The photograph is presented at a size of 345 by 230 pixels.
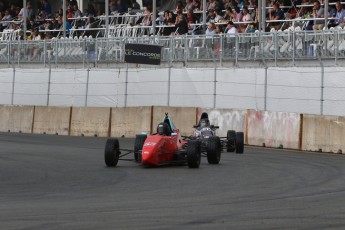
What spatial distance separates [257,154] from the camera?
2412 cm

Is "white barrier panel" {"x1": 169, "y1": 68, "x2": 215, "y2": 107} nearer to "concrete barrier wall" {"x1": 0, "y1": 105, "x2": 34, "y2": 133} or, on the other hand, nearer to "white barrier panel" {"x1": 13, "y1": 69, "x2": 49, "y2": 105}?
"concrete barrier wall" {"x1": 0, "y1": 105, "x2": 34, "y2": 133}

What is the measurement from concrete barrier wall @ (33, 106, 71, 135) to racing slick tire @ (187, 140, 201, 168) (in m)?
13.6

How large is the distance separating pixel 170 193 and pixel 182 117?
1521 cm

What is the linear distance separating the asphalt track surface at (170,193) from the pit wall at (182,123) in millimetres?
2011

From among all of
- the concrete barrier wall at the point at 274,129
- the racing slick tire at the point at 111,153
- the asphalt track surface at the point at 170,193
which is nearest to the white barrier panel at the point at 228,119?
the concrete barrier wall at the point at 274,129

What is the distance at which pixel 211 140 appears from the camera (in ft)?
66.9

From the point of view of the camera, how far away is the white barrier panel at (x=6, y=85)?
35844 mm

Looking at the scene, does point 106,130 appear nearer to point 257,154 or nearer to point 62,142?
point 62,142

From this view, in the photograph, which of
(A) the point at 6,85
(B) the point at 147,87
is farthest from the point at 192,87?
(A) the point at 6,85

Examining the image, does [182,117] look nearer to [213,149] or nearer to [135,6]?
[213,149]

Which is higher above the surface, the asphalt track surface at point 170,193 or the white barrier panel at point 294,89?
the white barrier panel at point 294,89

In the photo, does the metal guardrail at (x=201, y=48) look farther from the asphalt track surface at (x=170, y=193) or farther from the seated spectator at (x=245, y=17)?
the asphalt track surface at (x=170, y=193)

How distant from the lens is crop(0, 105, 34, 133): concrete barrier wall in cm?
3366

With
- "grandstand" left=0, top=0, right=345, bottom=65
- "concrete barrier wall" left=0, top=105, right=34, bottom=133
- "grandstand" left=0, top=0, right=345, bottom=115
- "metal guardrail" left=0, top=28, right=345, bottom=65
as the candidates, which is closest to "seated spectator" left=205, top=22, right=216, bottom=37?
"grandstand" left=0, top=0, right=345, bottom=115
